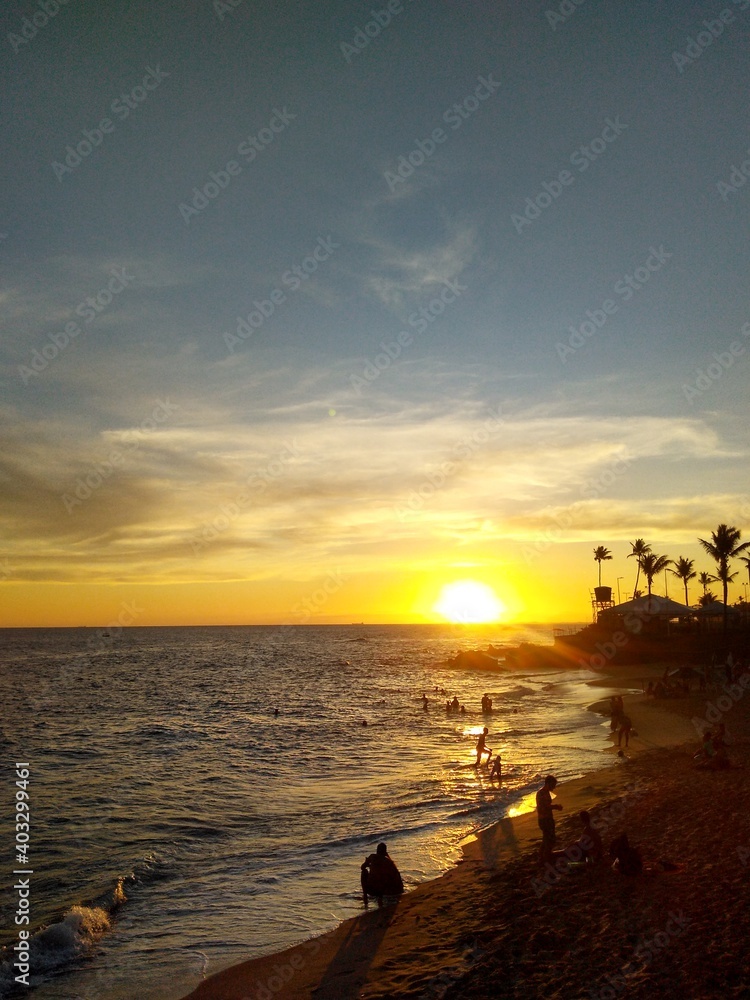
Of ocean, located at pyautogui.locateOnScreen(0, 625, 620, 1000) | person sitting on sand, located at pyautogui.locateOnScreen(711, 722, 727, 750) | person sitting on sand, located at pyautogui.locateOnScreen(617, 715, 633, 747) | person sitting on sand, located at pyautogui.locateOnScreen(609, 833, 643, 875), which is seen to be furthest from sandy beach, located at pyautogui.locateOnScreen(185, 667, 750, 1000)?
person sitting on sand, located at pyautogui.locateOnScreen(617, 715, 633, 747)

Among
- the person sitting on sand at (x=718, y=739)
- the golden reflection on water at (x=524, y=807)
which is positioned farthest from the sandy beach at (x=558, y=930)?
the person sitting on sand at (x=718, y=739)

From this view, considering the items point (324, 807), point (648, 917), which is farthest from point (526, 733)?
point (648, 917)

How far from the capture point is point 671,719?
34.8 m

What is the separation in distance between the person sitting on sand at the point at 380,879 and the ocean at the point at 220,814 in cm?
68

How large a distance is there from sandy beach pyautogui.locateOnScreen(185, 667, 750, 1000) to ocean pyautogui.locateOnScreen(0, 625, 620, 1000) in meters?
1.08

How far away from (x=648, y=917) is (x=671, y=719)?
2682 centimetres

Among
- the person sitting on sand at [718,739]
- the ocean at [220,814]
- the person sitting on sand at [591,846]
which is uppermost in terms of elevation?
the person sitting on sand at [591,846]

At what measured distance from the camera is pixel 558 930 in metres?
10.8

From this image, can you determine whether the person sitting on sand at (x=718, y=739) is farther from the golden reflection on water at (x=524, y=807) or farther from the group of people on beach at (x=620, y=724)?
the golden reflection on water at (x=524, y=807)

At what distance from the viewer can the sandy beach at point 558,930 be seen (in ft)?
30.2

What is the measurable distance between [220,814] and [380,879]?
35.5 feet

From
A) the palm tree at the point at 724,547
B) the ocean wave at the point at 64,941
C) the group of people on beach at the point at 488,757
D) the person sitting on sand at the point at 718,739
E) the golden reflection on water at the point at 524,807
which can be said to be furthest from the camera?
the palm tree at the point at 724,547

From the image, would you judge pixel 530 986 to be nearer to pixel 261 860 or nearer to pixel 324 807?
pixel 261 860

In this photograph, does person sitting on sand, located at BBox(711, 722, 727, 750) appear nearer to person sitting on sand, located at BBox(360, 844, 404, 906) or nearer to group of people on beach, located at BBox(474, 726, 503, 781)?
group of people on beach, located at BBox(474, 726, 503, 781)
